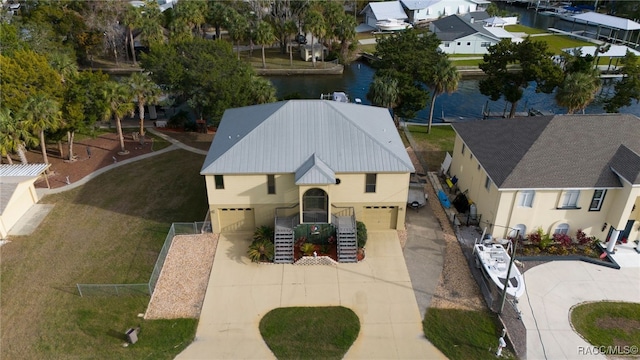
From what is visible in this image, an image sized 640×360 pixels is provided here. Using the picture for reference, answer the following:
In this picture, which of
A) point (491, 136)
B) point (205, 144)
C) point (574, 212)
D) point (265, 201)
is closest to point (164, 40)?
point (205, 144)

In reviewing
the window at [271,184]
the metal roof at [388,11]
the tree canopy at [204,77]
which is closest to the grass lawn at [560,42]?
the metal roof at [388,11]

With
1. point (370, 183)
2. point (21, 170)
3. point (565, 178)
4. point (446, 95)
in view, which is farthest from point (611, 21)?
point (21, 170)

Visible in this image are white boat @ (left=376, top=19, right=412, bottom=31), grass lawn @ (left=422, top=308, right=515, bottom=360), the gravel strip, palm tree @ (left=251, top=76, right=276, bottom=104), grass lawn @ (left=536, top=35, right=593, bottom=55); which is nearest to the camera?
grass lawn @ (left=422, top=308, right=515, bottom=360)

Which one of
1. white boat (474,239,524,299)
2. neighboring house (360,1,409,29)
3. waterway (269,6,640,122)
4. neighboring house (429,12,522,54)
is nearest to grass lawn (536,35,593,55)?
neighboring house (429,12,522,54)

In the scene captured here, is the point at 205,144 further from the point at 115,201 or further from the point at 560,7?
the point at 560,7

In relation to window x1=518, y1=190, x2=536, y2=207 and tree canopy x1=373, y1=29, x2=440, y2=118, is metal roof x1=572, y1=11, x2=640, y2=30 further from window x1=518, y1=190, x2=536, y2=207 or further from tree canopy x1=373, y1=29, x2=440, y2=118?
window x1=518, y1=190, x2=536, y2=207

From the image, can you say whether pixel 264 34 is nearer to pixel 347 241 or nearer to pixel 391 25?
pixel 391 25
